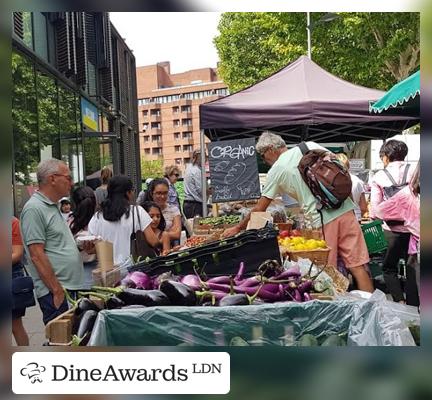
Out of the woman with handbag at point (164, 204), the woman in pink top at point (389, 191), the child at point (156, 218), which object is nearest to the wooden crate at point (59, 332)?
the child at point (156, 218)

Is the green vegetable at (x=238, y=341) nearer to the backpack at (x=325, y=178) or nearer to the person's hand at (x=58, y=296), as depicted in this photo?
the person's hand at (x=58, y=296)

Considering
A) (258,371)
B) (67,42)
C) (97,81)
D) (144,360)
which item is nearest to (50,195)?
(144,360)

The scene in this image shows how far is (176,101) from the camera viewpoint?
10.0 m

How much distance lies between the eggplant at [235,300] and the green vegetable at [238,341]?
260mm

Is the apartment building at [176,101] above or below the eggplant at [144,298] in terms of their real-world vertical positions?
above

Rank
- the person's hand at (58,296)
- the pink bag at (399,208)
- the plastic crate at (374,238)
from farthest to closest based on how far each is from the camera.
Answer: the plastic crate at (374,238), the pink bag at (399,208), the person's hand at (58,296)

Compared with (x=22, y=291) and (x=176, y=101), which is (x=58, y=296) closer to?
(x=22, y=291)

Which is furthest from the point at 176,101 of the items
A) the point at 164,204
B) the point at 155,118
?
the point at 155,118

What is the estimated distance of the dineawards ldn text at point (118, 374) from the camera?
1.99 meters

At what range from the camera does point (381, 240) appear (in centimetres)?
610

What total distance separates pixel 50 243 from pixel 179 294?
4.33 ft

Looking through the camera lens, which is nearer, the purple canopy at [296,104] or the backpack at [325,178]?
the backpack at [325,178]

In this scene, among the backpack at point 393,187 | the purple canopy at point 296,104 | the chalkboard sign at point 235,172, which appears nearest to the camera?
the backpack at point 393,187

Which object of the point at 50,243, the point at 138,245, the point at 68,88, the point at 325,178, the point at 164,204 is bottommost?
the point at 138,245
